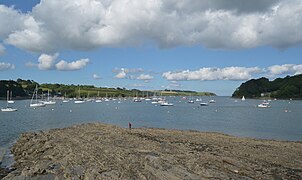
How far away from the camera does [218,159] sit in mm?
24781

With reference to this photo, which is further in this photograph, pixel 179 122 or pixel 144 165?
pixel 179 122

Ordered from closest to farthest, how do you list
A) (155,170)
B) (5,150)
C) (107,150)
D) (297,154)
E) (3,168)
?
(155,170), (3,168), (107,150), (297,154), (5,150)

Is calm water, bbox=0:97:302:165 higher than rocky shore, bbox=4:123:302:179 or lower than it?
lower

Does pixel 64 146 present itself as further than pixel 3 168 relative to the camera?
Yes

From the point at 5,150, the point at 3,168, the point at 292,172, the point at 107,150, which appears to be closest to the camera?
the point at 292,172

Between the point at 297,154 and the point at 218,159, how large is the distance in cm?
1043

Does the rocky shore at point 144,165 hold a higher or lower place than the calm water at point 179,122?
higher

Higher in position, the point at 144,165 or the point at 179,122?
the point at 144,165

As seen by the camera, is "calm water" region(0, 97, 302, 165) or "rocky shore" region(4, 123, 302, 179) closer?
"rocky shore" region(4, 123, 302, 179)

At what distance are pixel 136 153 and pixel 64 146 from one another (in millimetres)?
8561

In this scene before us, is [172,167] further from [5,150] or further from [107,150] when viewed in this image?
[5,150]

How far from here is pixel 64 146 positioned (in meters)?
31.8

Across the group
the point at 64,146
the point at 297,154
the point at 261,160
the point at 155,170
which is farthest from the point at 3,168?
the point at 297,154

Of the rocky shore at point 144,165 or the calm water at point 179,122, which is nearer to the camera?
the rocky shore at point 144,165
